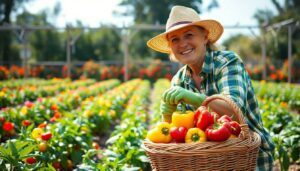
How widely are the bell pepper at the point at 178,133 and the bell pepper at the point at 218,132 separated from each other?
12 centimetres

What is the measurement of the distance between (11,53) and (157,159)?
3266 cm

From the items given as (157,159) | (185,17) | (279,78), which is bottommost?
(279,78)

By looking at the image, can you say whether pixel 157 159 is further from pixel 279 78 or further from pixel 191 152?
pixel 279 78

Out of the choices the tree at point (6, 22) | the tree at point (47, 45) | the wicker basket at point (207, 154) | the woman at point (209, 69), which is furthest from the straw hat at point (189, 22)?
the tree at point (47, 45)

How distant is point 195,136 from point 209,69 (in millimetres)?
611

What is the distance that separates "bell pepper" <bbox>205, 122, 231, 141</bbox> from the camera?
1.87 meters

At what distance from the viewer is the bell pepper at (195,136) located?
1945mm

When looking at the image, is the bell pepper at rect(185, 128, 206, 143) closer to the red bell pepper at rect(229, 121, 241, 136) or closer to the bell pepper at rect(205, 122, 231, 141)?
the bell pepper at rect(205, 122, 231, 141)

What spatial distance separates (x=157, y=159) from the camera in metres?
1.91

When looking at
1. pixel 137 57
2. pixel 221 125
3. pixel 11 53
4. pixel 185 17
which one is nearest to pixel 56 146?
pixel 185 17

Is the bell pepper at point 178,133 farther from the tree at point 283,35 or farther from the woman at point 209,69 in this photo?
the tree at point 283,35

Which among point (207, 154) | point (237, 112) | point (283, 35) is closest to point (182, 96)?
point (237, 112)

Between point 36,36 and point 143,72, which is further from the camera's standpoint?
point 36,36

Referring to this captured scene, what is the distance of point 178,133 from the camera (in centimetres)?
201
